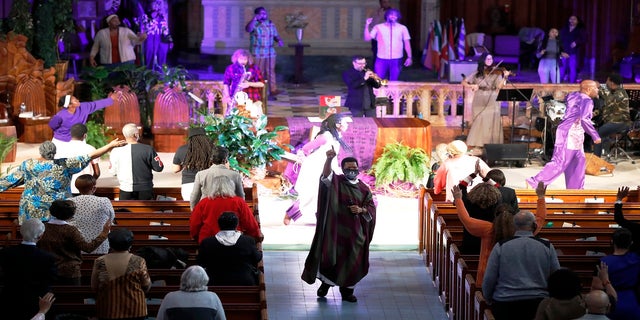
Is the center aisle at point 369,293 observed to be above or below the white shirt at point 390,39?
below

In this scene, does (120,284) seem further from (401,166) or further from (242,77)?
(242,77)

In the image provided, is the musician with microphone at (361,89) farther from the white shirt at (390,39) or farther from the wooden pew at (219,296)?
the wooden pew at (219,296)

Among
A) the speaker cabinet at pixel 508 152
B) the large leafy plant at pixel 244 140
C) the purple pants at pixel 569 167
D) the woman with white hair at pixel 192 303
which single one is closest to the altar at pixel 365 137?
the large leafy plant at pixel 244 140

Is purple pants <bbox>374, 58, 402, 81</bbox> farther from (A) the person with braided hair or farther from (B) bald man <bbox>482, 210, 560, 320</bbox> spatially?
(B) bald man <bbox>482, 210, 560, 320</bbox>

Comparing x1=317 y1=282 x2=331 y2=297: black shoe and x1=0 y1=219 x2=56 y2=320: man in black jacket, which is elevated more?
x1=0 y1=219 x2=56 y2=320: man in black jacket

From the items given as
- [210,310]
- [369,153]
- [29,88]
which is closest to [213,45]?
[29,88]

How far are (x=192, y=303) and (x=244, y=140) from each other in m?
6.95

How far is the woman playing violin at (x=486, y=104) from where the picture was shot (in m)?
17.5

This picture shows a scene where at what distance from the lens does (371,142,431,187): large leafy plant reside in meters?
15.0

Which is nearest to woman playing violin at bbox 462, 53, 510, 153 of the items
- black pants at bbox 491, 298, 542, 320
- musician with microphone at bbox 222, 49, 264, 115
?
musician with microphone at bbox 222, 49, 264, 115

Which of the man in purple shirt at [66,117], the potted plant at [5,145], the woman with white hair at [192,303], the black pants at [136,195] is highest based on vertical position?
the man in purple shirt at [66,117]

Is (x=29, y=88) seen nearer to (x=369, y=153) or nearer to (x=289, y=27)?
(x=369, y=153)

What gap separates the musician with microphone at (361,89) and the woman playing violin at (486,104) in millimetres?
1530

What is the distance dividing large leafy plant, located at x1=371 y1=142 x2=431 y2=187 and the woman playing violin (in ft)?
8.56
